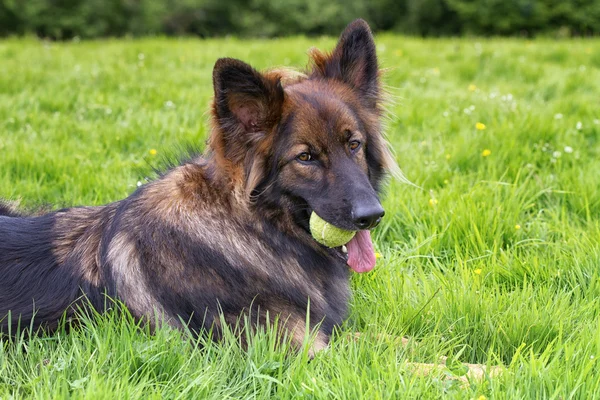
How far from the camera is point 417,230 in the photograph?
169 inches

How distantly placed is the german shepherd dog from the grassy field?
164 mm

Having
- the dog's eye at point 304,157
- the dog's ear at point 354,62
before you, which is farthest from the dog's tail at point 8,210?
the dog's ear at point 354,62

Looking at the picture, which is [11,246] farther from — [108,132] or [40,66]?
[40,66]

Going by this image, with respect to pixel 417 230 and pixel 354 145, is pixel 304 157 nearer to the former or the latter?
pixel 354 145

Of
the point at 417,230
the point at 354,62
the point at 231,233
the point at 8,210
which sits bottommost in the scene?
the point at 417,230

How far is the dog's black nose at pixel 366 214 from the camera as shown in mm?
2914

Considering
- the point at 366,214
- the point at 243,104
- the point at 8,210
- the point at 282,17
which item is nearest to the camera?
the point at 366,214

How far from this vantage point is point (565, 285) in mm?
3570

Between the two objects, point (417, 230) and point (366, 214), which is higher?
point (366, 214)

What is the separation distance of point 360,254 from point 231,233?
683mm

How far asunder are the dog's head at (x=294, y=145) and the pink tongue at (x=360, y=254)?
0.27m

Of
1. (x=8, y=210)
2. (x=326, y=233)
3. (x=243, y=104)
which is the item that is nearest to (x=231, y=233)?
(x=326, y=233)

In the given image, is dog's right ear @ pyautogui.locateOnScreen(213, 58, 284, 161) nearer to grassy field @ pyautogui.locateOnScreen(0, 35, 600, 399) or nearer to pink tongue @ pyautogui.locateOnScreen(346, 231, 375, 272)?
pink tongue @ pyautogui.locateOnScreen(346, 231, 375, 272)

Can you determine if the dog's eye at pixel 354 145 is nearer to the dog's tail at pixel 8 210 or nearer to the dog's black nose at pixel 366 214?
the dog's black nose at pixel 366 214
